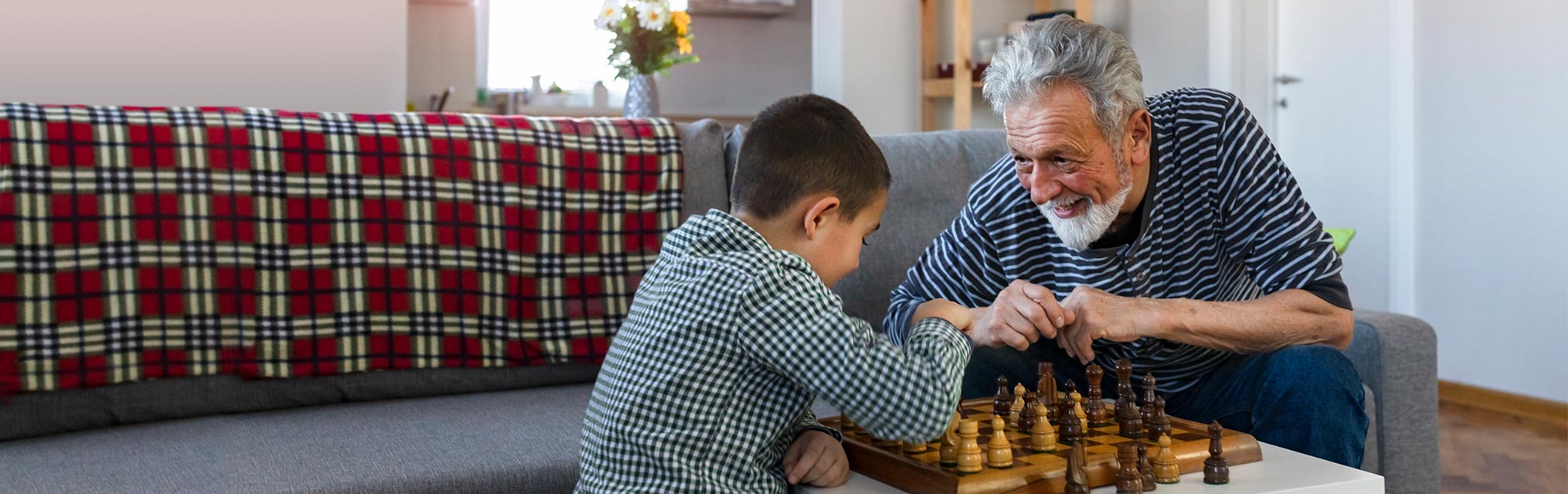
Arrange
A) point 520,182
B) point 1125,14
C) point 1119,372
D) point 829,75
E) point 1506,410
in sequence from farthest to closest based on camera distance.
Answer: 1. point 1125,14
2. point 829,75
3. point 1506,410
4. point 520,182
5. point 1119,372

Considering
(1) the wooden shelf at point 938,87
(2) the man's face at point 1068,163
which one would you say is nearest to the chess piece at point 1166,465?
(2) the man's face at point 1068,163

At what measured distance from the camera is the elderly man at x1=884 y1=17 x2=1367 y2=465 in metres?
1.54

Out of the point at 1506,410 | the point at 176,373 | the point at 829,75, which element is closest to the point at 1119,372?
the point at 176,373

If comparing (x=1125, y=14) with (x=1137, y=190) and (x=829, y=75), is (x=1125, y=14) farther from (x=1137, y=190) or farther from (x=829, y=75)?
(x=1137, y=190)

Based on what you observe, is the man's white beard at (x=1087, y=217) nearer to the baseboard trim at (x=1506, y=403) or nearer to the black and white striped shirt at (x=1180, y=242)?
the black and white striped shirt at (x=1180, y=242)

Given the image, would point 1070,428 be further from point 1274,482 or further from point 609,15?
point 609,15

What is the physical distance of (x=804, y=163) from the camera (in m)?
1.31

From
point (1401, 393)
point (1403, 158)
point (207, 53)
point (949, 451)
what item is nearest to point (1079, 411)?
point (949, 451)

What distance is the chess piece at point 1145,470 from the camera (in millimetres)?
1197

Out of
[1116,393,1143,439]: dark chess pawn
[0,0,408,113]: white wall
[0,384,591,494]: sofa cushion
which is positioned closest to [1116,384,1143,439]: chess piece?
[1116,393,1143,439]: dark chess pawn

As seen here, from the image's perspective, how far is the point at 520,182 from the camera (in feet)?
7.09

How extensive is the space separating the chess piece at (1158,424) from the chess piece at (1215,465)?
0.23 ft

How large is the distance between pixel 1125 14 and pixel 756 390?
14.8ft

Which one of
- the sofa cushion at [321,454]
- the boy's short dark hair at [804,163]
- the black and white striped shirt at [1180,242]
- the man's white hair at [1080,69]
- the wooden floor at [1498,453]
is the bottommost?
the wooden floor at [1498,453]
